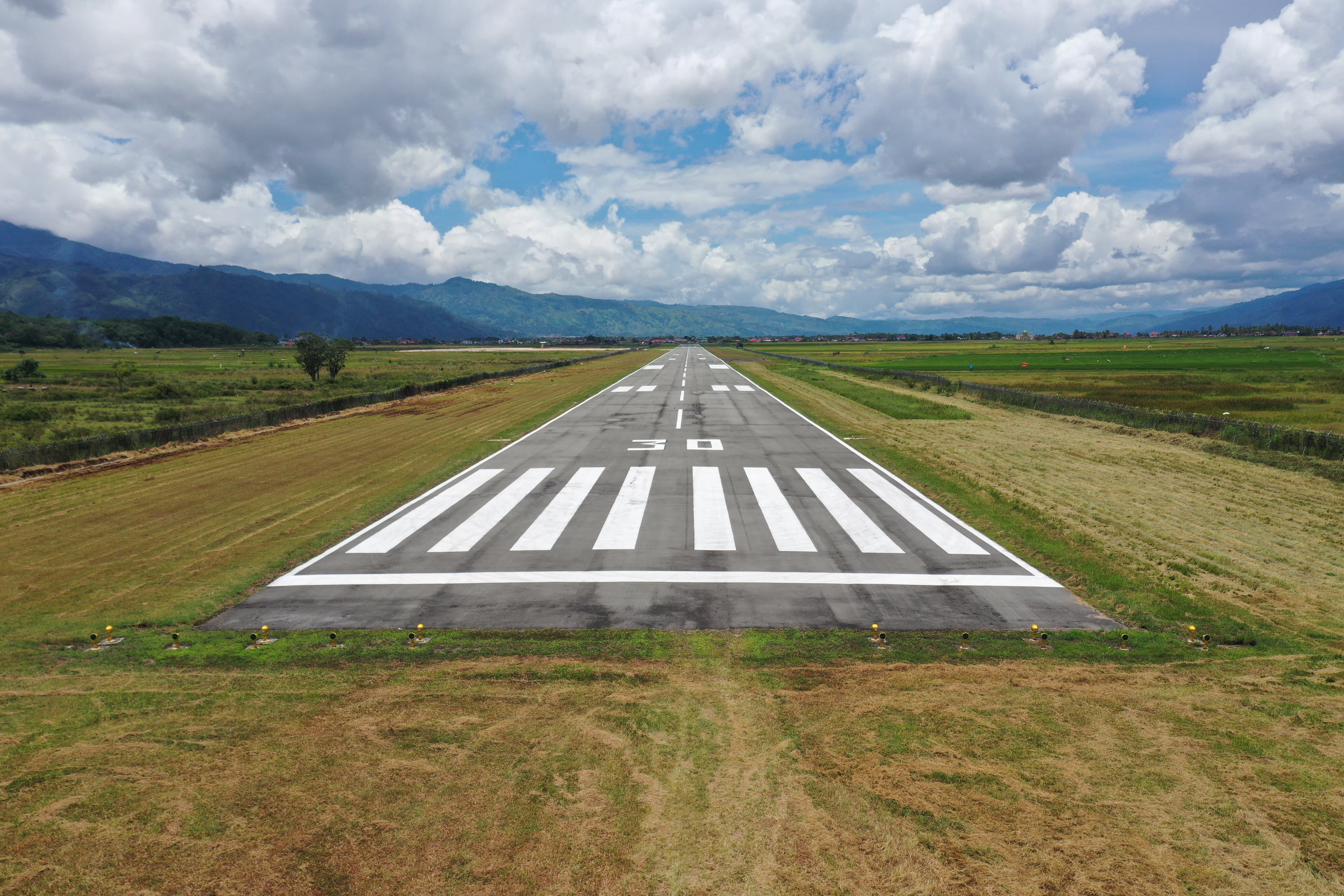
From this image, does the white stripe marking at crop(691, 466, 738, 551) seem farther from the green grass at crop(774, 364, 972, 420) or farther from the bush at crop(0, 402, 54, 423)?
the bush at crop(0, 402, 54, 423)

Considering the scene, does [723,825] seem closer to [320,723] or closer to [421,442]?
[320,723]

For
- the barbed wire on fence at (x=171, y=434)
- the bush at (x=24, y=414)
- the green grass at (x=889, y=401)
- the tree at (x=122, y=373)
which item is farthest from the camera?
the tree at (x=122, y=373)

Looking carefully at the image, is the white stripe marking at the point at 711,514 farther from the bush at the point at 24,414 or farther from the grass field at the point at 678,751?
the bush at the point at 24,414

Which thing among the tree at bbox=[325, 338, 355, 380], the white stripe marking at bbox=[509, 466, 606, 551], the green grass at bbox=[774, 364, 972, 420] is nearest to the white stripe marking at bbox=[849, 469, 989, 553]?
the white stripe marking at bbox=[509, 466, 606, 551]

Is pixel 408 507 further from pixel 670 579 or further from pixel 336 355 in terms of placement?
pixel 336 355

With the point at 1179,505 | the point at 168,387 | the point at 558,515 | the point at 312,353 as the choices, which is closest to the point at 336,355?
the point at 312,353

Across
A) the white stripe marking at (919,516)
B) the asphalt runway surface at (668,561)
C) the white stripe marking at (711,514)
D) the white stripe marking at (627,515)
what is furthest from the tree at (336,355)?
the white stripe marking at (919,516)
